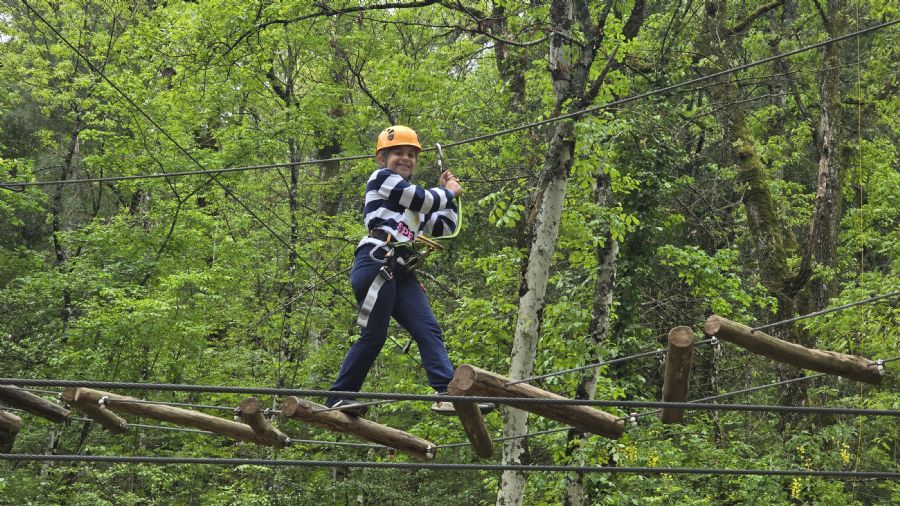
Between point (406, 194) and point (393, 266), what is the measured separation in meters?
0.38

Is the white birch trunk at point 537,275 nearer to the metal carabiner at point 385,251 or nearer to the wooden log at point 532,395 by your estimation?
the wooden log at point 532,395

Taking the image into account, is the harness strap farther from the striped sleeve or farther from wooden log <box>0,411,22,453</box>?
wooden log <box>0,411,22,453</box>

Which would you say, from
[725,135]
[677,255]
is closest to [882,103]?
[725,135]

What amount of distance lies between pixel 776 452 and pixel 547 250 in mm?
4783

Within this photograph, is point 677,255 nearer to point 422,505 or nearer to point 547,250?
point 547,250

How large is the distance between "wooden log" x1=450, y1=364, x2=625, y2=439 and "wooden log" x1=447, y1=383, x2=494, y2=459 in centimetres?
7

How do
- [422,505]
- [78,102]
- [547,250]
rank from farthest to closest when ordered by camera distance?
[78,102] → [422,505] → [547,250]

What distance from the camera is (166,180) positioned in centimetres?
1577

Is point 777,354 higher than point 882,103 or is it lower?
lower

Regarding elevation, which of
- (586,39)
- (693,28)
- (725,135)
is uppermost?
(693,28)

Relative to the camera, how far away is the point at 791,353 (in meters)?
4.84

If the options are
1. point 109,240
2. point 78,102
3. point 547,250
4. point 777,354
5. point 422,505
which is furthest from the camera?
point 78,102

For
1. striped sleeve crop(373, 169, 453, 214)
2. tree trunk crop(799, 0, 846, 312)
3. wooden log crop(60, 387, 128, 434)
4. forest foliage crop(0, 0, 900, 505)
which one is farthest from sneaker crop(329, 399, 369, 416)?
tree trunk crop(799, 0, 846, 312)

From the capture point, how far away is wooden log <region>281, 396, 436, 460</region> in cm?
485
